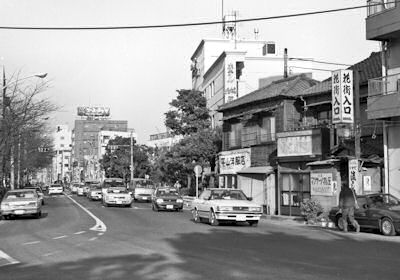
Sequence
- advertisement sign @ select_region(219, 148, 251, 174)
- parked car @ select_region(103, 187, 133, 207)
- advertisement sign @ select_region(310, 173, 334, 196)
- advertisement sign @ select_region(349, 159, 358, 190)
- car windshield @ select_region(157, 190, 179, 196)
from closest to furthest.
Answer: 1. advertisement sign @ select_region(349, 159, 358, 190)
2. advertisement sign @ select_region(310, 173, 334, 196)
3. car windshield @ select_region(157, 190, 179, 196)
4. advertisement sign @ select_region(219, 148, 251, 174)
5. parked car @ select_region(103, 187, 133, 207)

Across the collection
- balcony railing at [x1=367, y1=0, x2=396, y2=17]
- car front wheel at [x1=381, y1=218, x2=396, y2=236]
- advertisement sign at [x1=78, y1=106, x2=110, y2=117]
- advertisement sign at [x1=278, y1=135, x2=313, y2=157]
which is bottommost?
car front wheel at [x1=381, y1=218, x2=396, y2=236]

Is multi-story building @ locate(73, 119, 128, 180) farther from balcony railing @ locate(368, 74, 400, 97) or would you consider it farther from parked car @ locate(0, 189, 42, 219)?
balcony railing @ locate(368, 74, 400, 97)

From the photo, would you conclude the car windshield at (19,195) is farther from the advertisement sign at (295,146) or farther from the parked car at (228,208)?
the advertisement sign at (295,146)

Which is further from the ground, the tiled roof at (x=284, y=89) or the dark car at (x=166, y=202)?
the tiled roof at (x=284, y=89)

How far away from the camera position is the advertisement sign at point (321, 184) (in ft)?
85.9

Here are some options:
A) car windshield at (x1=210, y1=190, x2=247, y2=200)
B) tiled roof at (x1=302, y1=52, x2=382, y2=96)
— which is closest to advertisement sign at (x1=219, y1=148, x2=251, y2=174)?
tiled roof at (x1=302, y1=52, x2=382, y2=96)

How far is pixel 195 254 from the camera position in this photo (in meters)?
12.8

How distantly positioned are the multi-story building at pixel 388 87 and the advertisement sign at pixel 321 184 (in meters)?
2.64

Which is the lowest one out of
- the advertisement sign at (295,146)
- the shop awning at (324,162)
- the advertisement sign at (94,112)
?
the shop awning at (324,162)

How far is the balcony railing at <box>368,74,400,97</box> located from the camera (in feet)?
79.0

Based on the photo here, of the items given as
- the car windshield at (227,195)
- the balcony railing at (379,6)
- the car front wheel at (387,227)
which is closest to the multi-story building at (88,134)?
the car windshield at (227,195)

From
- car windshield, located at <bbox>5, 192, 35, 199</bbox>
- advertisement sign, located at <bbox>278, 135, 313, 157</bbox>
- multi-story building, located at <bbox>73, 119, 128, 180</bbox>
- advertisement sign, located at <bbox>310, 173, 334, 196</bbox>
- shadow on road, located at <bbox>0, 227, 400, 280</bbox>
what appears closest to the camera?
shadow on road, located at <bbox>0, 227, 400, 280</bbox>

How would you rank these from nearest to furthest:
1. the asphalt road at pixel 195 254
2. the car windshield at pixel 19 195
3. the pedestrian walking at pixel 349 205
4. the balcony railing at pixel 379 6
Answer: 1. the asphalt road at pixel 195 254
2. the pedestrian walking at pixel 349 205
3. the balcony railing at pixel 379 6
4. the car windshield at pixel 19 195

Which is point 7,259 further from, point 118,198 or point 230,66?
point 230,66
